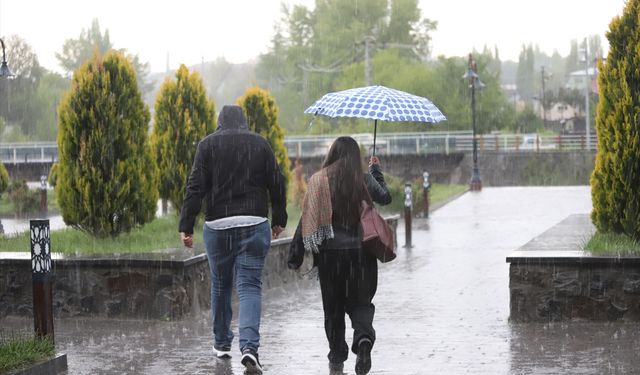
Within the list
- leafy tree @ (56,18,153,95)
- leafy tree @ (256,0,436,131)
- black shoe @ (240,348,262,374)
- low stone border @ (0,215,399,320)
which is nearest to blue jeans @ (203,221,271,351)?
black shoe @ (240,348,262,374)

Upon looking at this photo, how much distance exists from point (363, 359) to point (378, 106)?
2224 mm

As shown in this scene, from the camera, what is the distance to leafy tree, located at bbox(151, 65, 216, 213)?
52.4 ft

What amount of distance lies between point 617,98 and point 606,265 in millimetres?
1748

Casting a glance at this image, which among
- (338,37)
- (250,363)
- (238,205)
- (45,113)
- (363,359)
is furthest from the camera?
(45,113)

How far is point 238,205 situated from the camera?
8.19 meters

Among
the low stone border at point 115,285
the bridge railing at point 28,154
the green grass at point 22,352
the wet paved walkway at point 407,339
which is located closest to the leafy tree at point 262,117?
the wet paved walkway at point 407,339

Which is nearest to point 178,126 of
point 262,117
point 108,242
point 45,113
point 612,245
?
point 262,117

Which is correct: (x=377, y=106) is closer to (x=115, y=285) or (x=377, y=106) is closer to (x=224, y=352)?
(x=224, y=352)

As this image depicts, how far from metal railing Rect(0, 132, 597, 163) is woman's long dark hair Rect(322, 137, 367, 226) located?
131 ft

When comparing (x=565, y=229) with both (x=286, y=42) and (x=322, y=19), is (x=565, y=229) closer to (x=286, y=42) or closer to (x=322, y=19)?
(x=322, y=19)

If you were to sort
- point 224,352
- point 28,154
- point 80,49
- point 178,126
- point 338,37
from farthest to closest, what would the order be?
point 80,49 < point 338,37 < point 28,154 < point 178,126 < point 224,352

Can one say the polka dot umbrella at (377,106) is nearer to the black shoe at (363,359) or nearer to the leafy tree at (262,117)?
the black shoe at (363,359)

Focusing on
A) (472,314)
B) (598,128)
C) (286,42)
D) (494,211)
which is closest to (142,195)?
(472,314)

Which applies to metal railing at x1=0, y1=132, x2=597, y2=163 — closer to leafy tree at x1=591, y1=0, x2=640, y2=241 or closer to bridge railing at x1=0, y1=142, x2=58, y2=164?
bridge railing at x1=0, y1=142, x2=58, y2=164
